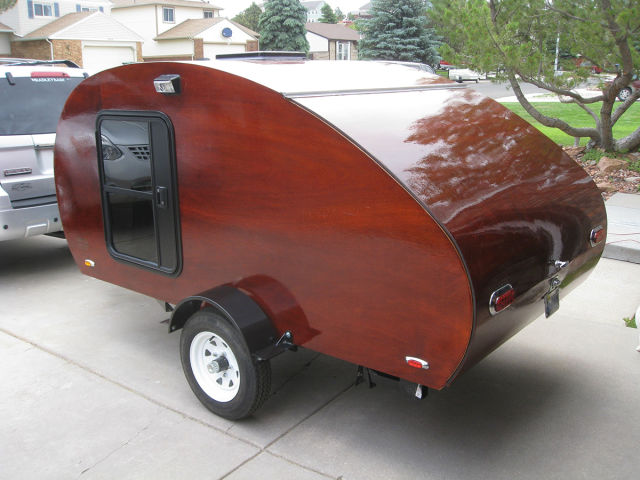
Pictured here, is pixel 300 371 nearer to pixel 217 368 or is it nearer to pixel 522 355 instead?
pixel 217 368

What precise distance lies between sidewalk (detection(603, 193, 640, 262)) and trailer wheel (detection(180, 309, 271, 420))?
14.9ft

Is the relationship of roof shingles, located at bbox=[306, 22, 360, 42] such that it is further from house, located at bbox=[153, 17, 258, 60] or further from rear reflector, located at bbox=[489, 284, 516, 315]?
rear reflector, located at bbox=[489, 284, 516, 315]

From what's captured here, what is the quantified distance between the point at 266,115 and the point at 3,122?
4.11 m

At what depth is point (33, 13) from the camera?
4256 cm

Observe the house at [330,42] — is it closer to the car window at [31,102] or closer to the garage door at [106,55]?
the garage door at [106,55]

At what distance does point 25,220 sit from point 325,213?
4.24m

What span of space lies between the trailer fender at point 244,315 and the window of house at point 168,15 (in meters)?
50.3

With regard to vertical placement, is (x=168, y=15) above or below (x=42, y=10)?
above

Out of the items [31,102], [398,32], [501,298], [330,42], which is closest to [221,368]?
[501,298]

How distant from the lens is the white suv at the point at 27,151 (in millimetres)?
6457

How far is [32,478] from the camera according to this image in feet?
12.0

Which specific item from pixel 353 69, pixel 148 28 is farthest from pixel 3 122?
pixel 148 28

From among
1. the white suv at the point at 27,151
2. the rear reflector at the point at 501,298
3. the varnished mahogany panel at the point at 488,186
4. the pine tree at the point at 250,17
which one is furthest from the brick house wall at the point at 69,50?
the pine tree at the point at 250,17

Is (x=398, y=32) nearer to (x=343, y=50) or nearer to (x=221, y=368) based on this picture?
(x=221, y=368)
